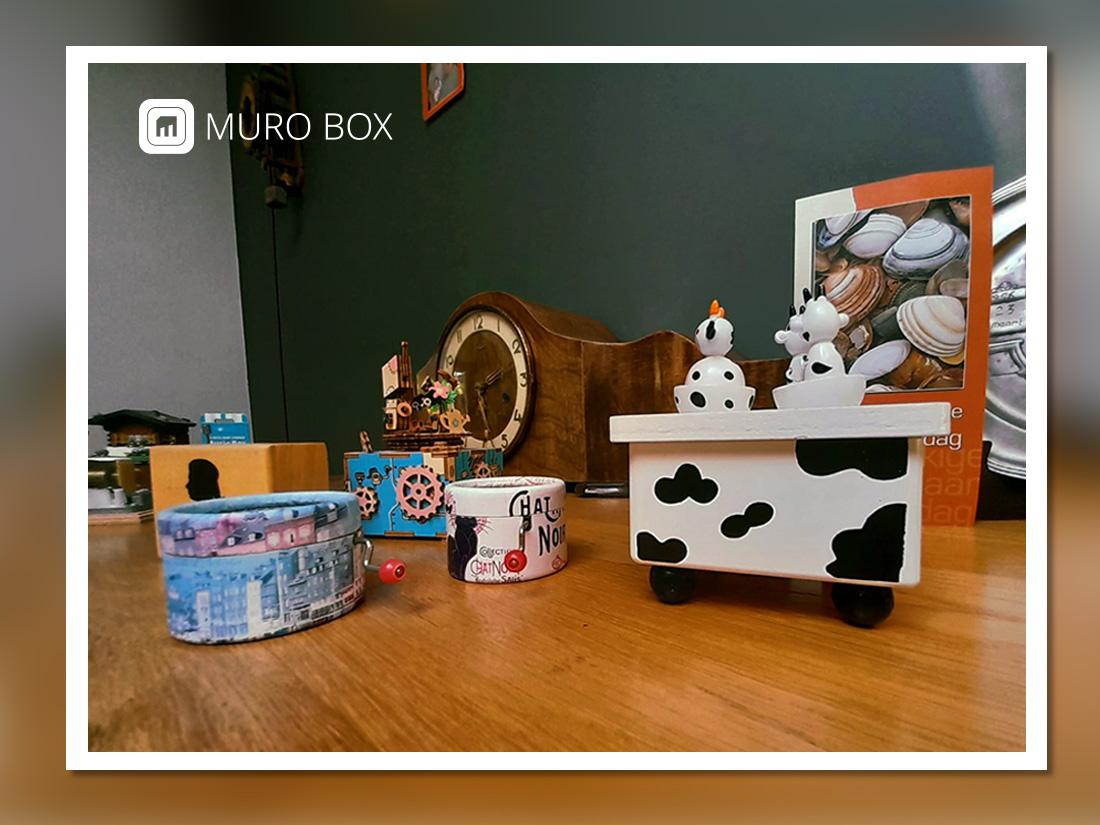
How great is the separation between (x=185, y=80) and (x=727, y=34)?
1.29 ft

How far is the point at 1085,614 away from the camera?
13.5 inches

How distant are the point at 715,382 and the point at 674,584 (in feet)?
0.45

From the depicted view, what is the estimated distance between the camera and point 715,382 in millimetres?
359

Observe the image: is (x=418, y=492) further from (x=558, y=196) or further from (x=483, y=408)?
(x=558, y=196)

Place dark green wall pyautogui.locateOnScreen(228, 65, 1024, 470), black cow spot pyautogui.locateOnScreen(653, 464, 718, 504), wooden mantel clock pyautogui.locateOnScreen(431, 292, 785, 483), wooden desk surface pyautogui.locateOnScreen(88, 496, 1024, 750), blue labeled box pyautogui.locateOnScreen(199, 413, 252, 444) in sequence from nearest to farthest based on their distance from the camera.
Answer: wooden desk surface pyautogui.locateOnScreen(88, 496, 1024, 750) < black cow spot pyautogui.locateOnScreen(653, 464, 718, 504) < dark green wall pyautogui.locateOnScreen(228, 65, 1024, 470) < blue labeled box pyautogui.locateOnScreen(199, 413, 252, 444) < wooden mantel clock pyautogui.locateOnScreen(431, 292, 785, 483)

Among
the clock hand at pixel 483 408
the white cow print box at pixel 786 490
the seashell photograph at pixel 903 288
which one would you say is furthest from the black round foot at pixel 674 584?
the clock hand at pixel 483 408

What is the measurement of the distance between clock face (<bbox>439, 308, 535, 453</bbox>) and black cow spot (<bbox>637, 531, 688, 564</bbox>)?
385 mm

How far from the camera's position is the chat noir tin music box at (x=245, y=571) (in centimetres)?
29

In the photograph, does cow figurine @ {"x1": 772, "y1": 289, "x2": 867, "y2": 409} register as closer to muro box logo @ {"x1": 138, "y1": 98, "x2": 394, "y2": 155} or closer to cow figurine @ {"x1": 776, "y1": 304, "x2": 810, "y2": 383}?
cow figurine @ {"x1": 776, "y1": 304, "x2": 810, "y2": 383}

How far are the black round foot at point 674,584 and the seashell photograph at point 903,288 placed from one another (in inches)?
12.6

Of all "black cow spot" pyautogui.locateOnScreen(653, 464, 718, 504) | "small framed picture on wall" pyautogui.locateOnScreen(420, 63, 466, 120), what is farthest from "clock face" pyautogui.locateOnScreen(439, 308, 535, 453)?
"black cow spot" pyautogui.locateOnScreen(653, 464, 718, 504)

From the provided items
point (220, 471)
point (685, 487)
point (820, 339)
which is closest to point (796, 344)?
point (820, 339)

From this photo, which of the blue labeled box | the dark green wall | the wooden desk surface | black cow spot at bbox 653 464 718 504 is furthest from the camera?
the blue labeled box

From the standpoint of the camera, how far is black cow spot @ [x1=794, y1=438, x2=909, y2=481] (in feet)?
0.95
